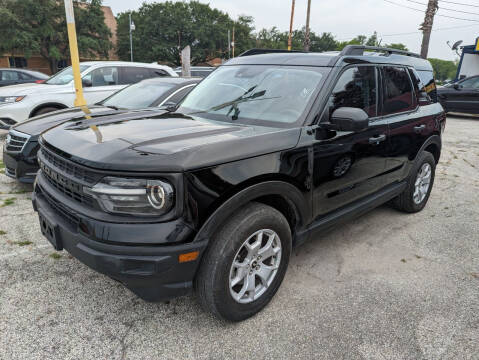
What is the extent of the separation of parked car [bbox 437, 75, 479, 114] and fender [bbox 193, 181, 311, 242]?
43.3 ft

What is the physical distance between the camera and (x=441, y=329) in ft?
7.69

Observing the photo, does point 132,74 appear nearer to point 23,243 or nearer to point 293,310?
point 23,243

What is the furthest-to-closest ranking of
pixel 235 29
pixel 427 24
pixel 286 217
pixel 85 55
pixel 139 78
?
pixel 235 29 < pixel 85 55 < pixel 427 24 < pixel 139 78 < pixel 286 217

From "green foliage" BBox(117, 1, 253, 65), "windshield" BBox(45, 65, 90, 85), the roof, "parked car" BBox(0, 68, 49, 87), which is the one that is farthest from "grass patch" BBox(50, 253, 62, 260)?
"green foliage" BBox(117, 1, 253, 65)

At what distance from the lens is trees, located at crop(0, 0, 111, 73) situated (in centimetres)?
3088

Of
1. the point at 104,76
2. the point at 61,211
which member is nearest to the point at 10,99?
the point at 104,76

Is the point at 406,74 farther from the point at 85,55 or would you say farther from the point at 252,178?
the point at 85,55

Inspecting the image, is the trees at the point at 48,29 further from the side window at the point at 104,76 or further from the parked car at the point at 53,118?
the parked car at the point at 53,118

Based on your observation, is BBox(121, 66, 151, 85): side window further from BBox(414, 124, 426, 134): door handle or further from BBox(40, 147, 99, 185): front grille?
BBox(414, 124, 426, 134): door handle

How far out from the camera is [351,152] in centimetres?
287

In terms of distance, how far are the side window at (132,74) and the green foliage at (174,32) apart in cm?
4202

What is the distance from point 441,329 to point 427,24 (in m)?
20.5

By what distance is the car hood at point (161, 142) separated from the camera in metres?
1.88

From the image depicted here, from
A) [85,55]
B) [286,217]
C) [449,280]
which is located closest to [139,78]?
[286,217]
